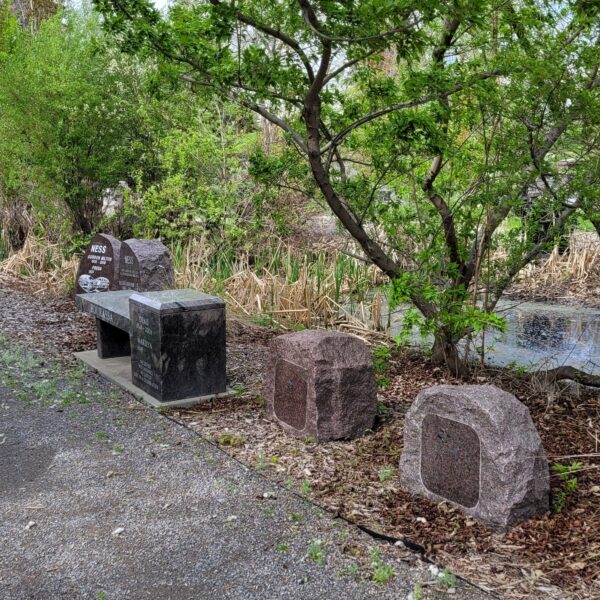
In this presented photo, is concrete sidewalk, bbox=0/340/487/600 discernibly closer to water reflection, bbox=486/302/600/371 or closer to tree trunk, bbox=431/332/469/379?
tree trunk, bbox=431/332/469/379

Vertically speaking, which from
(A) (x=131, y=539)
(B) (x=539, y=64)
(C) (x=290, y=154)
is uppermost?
(B) (x=539, y=64)

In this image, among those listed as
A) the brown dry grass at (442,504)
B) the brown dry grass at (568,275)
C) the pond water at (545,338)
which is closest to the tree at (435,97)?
the brown dry grass at (442,504)

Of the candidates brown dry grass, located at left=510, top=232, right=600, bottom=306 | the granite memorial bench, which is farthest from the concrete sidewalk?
brown dry grass, located at left=510, top=232, right=600, bottom=306

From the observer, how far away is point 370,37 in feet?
13.7

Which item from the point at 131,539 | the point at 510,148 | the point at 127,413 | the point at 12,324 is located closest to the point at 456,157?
the point at 510,148

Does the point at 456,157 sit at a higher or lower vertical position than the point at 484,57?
lower

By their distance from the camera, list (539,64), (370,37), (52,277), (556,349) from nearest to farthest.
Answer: (370,37) < (539,64) < (556,349) < (52,277)

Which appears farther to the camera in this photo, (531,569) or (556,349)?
(556,349)

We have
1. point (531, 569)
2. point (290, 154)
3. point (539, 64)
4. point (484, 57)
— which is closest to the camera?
point (531, 569)

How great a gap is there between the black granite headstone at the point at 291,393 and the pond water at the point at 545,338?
2134mm

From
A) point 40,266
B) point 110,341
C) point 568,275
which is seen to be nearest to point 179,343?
point 110,341

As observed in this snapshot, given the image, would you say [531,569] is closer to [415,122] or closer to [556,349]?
[415,122]

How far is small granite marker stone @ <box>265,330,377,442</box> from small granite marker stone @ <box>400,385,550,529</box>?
840 millimetres

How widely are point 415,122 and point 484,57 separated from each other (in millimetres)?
1010
